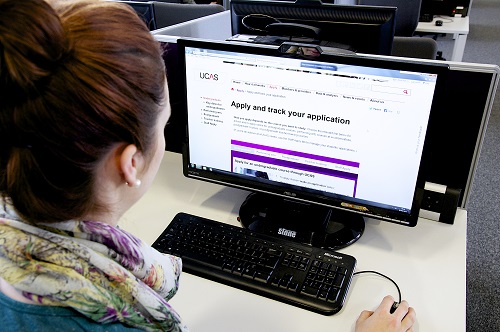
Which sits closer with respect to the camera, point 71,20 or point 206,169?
point 71,20

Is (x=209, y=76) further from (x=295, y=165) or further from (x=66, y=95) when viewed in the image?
(x=66, y=95)

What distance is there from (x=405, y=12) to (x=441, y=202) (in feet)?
7.78

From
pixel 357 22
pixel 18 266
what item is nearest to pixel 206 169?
pixel 18 266

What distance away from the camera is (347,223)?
3.58 ft

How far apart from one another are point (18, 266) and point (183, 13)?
2.23 metres

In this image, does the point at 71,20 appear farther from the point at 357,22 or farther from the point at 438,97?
the point at 357,22

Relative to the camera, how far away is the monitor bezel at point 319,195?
84cm

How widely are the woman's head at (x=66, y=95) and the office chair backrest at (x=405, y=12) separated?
110 inches

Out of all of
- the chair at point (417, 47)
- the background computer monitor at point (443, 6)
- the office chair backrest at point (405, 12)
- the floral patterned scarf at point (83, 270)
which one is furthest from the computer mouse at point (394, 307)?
the background computer monitor at point (443, 6)

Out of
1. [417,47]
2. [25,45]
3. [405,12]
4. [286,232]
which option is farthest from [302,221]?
[405,12]

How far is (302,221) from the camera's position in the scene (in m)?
1.09

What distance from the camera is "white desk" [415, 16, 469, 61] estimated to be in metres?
3.08

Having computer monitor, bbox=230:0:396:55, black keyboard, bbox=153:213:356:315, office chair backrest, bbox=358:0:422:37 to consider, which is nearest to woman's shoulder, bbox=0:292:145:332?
black keyboard, bbox=153:213:356:315

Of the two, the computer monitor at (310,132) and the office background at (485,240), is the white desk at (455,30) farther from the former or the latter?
the computer monitor at (310,132)
